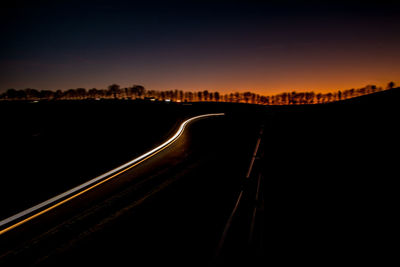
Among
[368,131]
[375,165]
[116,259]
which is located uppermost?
[368,131]

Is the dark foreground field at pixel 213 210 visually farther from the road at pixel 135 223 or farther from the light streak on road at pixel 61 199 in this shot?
the light streak on road at pixel 61 199

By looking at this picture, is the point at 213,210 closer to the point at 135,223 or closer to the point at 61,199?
the point at 135,223

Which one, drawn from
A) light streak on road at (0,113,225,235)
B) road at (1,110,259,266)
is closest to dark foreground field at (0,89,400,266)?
road at (1,110,259,266)

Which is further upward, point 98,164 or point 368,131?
point 368,131

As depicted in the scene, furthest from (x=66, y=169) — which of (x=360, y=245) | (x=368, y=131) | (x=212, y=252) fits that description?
(x=368, y=131)

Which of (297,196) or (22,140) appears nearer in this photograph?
(297,196)

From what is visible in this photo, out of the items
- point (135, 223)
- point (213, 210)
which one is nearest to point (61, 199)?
point (135, 223)

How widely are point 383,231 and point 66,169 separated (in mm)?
9914

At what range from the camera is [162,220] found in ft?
14.1

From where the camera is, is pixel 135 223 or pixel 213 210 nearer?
pixel 135 223

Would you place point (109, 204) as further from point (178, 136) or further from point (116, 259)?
point (178, 136)

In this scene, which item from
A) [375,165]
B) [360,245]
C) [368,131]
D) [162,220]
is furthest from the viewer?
[368,131]

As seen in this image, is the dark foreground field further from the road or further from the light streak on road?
the light streak on road

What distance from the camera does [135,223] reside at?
13.8ft
